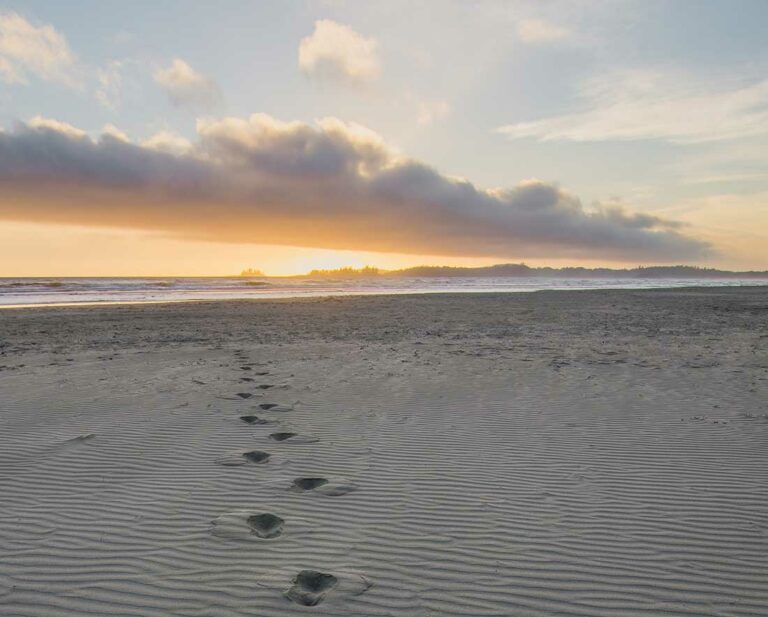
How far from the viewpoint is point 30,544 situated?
Answer: 11.7 feet

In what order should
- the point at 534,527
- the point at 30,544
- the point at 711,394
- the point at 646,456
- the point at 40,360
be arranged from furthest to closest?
the point at 40,360 < the point at 711,394 < the point at 646,456 < the point at 534,527 < the point at 30,544

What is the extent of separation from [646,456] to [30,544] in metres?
5.52

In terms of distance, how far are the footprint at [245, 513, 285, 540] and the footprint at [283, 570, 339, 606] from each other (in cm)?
57

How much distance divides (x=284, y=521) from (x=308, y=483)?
0.73 m

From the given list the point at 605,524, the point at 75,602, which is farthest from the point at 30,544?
the point at 605,524

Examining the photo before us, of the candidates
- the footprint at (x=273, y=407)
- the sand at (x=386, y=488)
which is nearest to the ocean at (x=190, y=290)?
the sand at (x=386, y=488)

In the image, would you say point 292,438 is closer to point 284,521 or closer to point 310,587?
point 284,521

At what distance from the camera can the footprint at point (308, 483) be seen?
4504 mm

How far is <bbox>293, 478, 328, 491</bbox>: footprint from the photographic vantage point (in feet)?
14.8

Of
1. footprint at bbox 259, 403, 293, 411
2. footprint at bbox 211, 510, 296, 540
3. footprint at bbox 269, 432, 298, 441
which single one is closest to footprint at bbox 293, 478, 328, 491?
footprint at bbox 211, 510, 296, 540

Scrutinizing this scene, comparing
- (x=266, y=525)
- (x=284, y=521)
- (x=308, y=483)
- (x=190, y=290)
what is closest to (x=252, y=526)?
(x=266, y=525)

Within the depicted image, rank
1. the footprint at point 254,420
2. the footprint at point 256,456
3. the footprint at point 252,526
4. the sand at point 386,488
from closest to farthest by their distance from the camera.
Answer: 1. the sand at point 386,488
2. the footprint at point 252,526
3. the footprint at point 256,456
4. the footprint at point 254,420

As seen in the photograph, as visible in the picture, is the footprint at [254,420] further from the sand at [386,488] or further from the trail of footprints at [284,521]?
the sand at [386,488]

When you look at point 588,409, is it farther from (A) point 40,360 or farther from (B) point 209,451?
(A) point 40,360
